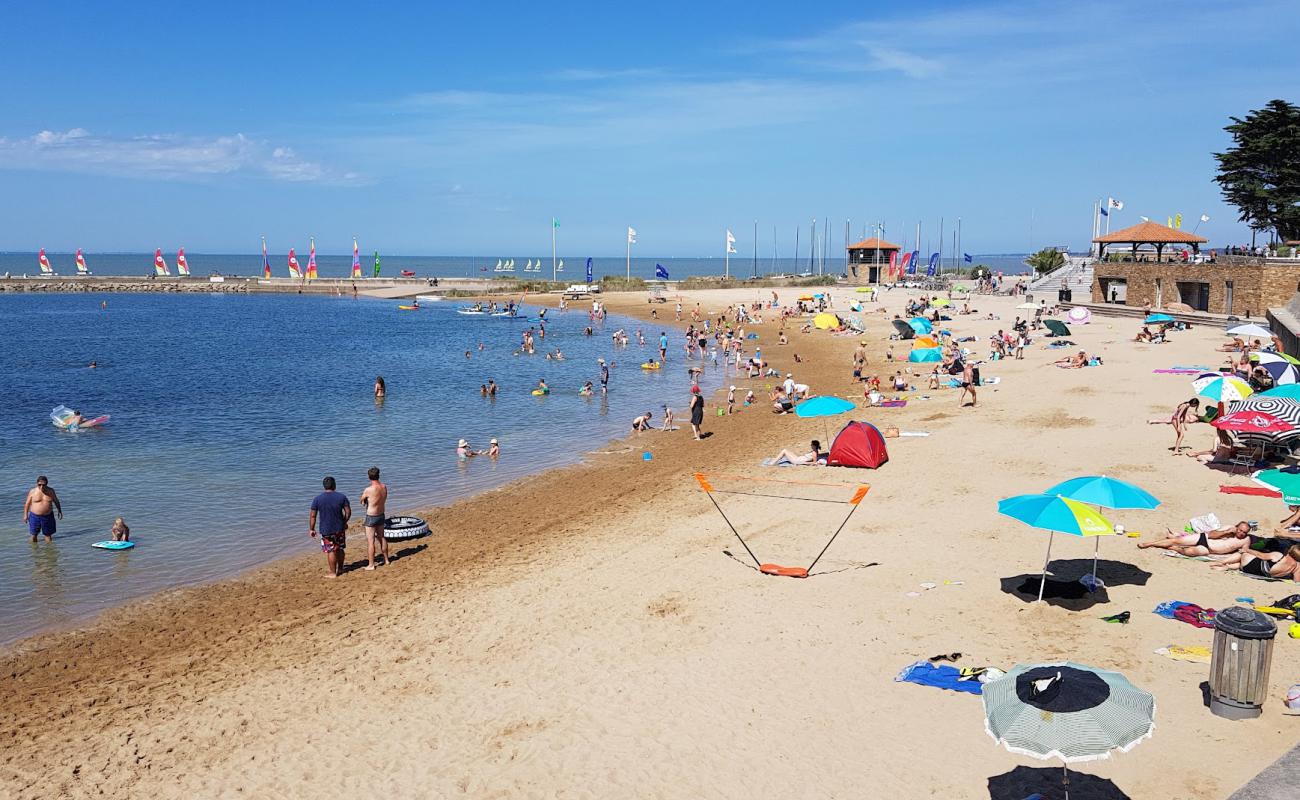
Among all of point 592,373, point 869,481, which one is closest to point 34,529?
point 869,481

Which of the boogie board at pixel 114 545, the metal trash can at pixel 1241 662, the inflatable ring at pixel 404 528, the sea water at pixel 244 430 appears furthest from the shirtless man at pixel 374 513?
the metal trash can at pixel 1241 662

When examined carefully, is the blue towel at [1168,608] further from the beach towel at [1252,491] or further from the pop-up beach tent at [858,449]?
the pop-up beach tent at [858,449]

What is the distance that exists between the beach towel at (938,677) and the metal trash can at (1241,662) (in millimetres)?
1907

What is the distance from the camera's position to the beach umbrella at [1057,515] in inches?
372

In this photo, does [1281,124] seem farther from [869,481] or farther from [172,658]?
[172,658]

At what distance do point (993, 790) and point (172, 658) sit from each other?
9.21 metres

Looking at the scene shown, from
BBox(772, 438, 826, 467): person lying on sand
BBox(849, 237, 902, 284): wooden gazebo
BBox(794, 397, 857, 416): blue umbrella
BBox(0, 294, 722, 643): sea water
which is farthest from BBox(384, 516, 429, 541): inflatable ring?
BBox(849, 237, 902, 284): wooden gazebo

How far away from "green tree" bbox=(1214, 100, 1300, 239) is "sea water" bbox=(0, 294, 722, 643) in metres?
28.2

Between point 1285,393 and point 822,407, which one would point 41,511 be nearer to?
point 822,407

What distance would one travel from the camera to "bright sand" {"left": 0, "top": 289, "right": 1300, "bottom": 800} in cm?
755

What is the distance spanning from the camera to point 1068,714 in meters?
5.76

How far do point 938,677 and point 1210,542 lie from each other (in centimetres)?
499

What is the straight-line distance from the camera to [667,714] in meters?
8.48

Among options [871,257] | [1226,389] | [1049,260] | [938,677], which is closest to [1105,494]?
[938,677]
